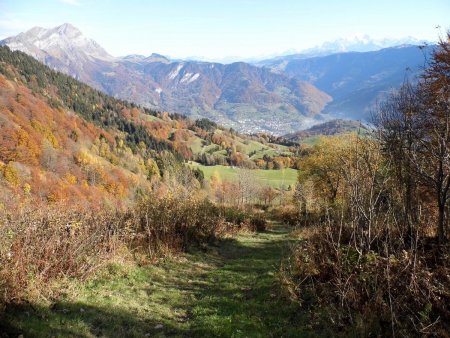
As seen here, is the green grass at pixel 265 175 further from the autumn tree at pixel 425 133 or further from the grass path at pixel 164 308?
the grass path at pixel 164 308

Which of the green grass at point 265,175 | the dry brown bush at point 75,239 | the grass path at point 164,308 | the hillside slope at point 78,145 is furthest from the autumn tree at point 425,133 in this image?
the green grass at point 265,175

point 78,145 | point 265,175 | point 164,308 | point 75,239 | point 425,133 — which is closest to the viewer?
point 164,308

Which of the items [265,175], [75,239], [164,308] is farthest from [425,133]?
[265,175]

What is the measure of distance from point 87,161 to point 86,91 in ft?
306

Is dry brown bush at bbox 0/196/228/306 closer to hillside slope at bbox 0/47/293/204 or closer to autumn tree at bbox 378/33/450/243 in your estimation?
autumn tree at bbox 378/33/450/243

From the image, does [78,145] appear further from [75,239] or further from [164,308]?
[164,308]

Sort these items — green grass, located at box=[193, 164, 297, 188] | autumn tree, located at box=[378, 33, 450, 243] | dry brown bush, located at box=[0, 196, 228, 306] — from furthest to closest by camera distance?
green grass, located at box=[193, 164, 297, 188]
autumn tree, located at box=[378, 33, 450, 243]
dry brown bush, located at box=[0, 196, 228, 306]

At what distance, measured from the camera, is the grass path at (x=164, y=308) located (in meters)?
6.86

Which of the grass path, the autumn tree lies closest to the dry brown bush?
the grass path

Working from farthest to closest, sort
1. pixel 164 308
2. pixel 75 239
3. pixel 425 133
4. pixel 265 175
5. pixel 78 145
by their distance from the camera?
pixel 78 145 → pixel 265 175 → pixel 425 133 → pixel 75 239 → pixel 164 308

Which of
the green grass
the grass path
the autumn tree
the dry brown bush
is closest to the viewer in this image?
the grass path

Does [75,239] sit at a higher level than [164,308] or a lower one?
higher

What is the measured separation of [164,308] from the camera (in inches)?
341

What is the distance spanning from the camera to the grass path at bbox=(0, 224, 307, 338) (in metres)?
6.86
